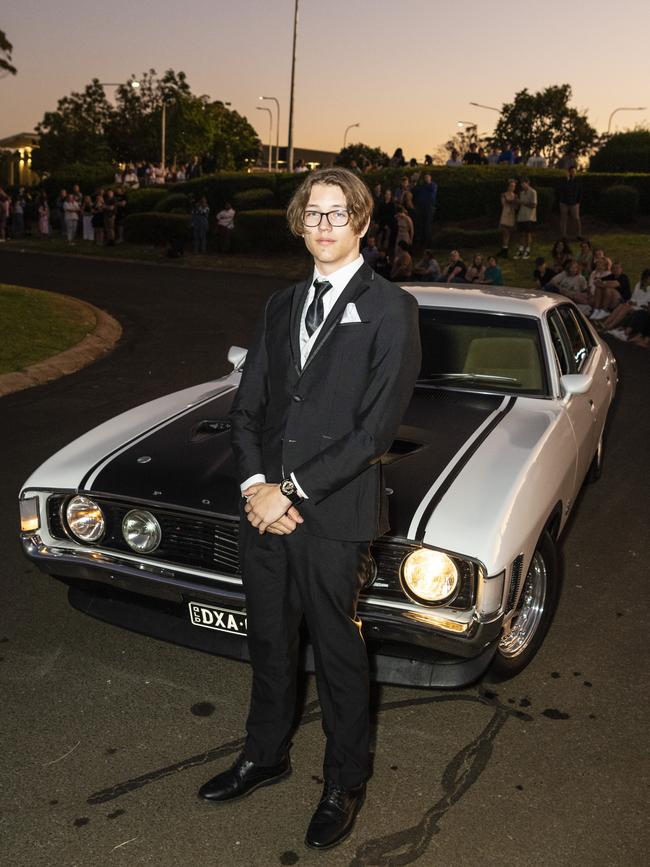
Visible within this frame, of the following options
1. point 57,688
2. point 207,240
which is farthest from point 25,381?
point 207,240

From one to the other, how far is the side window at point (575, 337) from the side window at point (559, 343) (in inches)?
6.0

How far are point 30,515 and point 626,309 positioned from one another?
486 inches

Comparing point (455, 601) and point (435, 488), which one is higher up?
point (435, 488)

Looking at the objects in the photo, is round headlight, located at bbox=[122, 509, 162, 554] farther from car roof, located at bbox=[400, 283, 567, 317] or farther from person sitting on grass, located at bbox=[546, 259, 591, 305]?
person sitting on grass, located at bbox=[546, 259, 591, 305]

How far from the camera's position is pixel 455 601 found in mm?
3475

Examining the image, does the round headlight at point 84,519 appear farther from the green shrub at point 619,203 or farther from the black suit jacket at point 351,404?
the green shrub at point 619,203

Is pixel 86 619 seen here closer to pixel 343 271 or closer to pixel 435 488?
pixel 435 488

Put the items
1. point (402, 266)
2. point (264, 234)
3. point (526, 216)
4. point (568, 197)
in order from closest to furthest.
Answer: point (402, 266)
point (526, 216)
point (568, 197)
point (264, 234)

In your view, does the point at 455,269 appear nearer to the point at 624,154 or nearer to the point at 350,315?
the point at 350,315

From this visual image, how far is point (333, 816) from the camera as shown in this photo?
9.69ft

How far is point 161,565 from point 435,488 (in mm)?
1140

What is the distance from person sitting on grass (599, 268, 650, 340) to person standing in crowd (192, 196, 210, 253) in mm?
13416

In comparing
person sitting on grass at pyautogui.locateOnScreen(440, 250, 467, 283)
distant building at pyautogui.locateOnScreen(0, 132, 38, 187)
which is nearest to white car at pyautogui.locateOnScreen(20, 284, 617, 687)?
person sitting on grass at pyautogui.locateOnScreen(440, 250, 467, 283)

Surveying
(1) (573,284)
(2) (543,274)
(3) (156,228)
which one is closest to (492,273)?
(1) (573,284)
